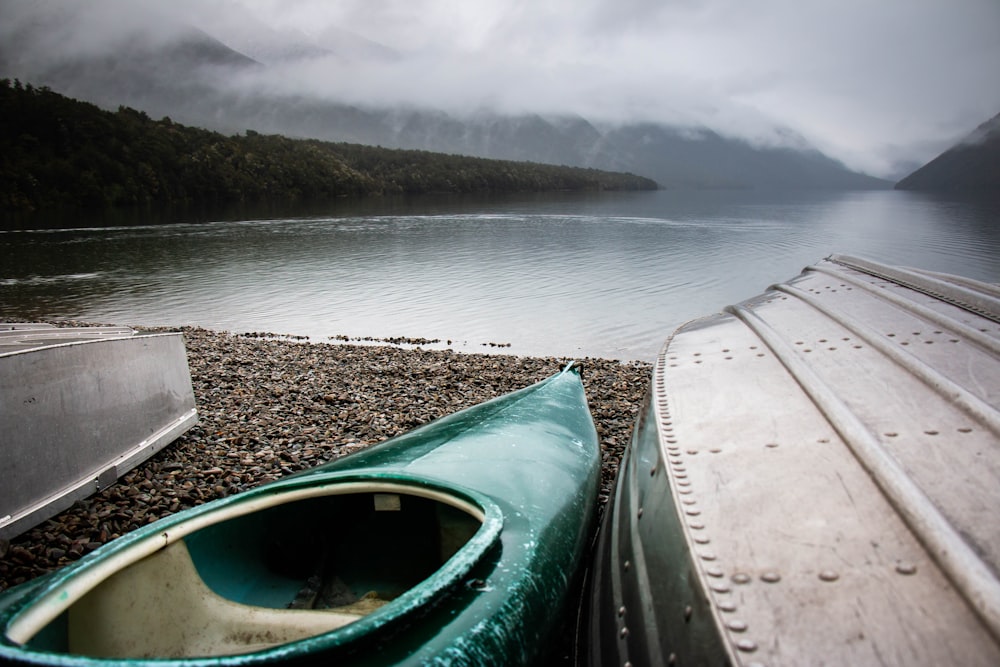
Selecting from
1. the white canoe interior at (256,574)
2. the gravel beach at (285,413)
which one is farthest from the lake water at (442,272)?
the white canoe interior at (256,574)

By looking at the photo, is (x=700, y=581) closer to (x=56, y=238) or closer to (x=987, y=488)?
(x=987, y=488)

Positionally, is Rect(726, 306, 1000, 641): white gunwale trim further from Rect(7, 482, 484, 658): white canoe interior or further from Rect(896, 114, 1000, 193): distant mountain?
Rect(896, 114, 1000, 193): distant mountain

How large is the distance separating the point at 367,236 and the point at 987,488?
41.6m

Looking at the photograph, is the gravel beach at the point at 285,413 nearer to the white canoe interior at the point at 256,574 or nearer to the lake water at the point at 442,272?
the white canoe interior at the point at 256,574

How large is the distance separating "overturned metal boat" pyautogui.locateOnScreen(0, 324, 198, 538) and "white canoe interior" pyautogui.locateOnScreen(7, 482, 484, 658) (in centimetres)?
247

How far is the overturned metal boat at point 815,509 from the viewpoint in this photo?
5.57 ft

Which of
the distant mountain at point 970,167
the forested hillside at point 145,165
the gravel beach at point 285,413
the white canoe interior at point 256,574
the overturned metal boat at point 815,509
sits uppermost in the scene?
the distant mountain at point 970,167

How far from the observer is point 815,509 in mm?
2271

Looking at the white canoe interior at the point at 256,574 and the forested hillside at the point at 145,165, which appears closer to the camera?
the white canoe interior at the point at 256,574

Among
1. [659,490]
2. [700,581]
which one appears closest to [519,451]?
[659,490]

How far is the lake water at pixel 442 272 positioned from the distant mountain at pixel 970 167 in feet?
404

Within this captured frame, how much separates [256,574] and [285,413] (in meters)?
5.04

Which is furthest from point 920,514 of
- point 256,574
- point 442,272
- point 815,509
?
point 442,272

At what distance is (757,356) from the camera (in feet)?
14.9
